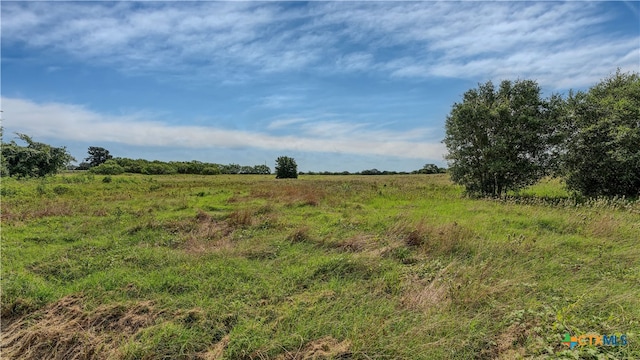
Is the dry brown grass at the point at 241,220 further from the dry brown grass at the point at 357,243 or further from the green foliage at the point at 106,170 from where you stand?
the green foliage at the point at 106,170

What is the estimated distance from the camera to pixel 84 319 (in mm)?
4523

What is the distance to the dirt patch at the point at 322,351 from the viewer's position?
12.2 ft

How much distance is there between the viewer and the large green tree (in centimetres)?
1783

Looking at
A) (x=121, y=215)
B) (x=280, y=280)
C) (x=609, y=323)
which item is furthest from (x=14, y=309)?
(x=609, y=323)

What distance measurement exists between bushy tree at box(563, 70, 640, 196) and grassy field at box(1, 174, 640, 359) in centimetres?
642

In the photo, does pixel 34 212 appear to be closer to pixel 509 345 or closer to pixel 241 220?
pixel 241 220

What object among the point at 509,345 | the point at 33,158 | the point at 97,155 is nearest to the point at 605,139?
the point at 509,345

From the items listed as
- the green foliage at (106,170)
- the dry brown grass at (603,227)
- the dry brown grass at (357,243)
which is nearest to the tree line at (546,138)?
the dry brown grass at (603,227)

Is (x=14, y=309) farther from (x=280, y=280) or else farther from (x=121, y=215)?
(x=121, y=215)

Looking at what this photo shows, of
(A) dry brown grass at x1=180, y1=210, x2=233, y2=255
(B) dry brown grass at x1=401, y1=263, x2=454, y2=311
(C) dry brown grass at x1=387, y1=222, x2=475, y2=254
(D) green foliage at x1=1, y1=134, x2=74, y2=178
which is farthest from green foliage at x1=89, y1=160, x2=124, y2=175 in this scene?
(B) dry brown grass at x1=401, y1=263, x2=454, y2=311

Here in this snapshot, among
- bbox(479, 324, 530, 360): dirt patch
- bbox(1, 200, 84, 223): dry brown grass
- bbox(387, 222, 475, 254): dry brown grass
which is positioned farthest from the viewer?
bbox(1, 200, 84, 223): dry brown grass

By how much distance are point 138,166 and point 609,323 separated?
80704 millimetres

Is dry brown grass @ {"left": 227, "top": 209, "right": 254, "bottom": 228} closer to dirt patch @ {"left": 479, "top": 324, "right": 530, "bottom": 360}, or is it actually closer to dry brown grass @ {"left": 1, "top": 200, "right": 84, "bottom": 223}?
dry brown grass @ {"left": 1, "top": 200, "right": 84, "bottom": 223}

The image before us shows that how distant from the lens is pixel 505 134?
18375mm
